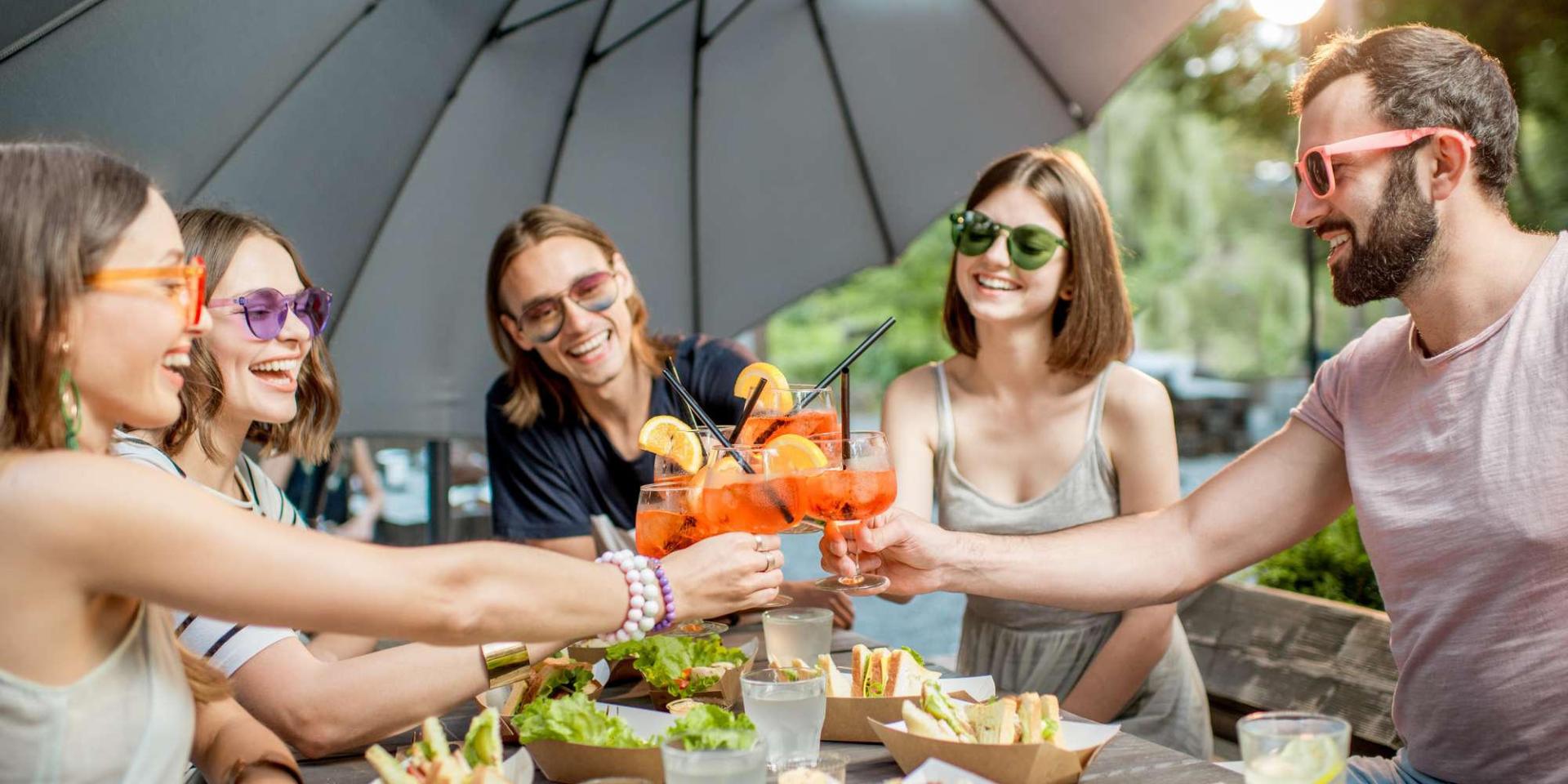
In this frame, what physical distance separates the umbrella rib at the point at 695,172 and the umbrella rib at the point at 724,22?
2 centimetres

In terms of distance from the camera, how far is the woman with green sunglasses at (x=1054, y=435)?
10.5 ft

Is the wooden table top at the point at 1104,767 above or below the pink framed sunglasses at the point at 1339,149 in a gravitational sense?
below

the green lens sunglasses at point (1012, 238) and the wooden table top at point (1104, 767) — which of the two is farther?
the green lens sunglasses at point (1012, 238)

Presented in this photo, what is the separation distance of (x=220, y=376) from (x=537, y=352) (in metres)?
1.20

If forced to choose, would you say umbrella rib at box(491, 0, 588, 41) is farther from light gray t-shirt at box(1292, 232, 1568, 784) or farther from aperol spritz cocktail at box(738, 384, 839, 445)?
light gray t-shirt at box(1292, 232, 1568, 784)

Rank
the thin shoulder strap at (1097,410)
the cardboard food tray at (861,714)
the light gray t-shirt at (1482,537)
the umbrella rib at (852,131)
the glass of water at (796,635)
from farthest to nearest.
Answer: the umbrella rib at (852,131), the thin shoulder strap at (1097,410), the glass of water at (796,635), the light gray t-shirt at (1482,537), the cardboard food tray at (861,714)

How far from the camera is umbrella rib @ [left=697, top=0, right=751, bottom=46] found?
411cm

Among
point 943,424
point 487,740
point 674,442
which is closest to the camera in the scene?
point 487,740

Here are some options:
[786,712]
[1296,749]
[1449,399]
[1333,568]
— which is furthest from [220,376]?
[1333,568]

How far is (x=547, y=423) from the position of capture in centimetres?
366

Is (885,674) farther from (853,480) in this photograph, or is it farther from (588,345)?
(588,345)

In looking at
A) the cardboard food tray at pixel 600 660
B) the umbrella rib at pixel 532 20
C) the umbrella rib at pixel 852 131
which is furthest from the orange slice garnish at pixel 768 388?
the umbrella rib at pixel 852 131

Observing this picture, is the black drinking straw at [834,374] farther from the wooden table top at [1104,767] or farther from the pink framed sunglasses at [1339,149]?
the pink framed sunglasses at [1339,149]

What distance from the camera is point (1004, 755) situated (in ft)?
5.55
